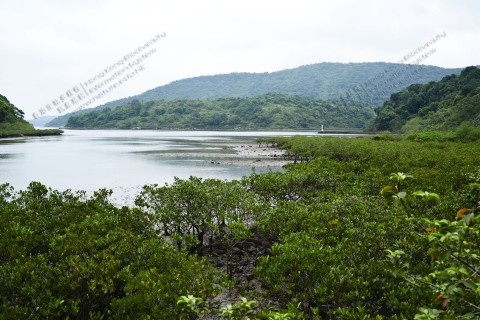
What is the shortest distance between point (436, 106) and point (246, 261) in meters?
93.9

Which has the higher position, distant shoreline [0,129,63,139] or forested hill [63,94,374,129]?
forested hill [63,94,374,129]

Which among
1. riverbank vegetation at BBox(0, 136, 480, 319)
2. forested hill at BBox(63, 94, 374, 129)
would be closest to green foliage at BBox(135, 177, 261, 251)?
riverbank vegetation at BBox(0, 136, 480, 319)

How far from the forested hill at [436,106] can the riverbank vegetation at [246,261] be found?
2324 inches

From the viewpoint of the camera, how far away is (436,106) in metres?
87.9

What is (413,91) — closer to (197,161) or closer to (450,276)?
(197,161)

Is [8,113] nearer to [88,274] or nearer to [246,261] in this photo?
[246,261]

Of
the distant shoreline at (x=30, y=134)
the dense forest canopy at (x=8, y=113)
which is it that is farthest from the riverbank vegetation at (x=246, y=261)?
the dense forest canopy at (x=8, y=113)

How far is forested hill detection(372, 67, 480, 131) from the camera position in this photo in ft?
206

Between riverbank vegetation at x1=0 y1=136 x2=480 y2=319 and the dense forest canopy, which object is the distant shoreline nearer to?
the dense forest canopy

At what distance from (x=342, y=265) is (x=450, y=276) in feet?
12.5

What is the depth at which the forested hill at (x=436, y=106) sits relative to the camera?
62.9 metres

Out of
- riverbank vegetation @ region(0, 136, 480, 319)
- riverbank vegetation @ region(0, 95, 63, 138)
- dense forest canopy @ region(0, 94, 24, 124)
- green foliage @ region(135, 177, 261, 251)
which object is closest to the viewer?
riverbank vegetation @ region(0, 136, 480, 319)

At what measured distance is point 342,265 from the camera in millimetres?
6480

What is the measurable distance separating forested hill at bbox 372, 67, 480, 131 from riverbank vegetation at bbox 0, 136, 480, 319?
59021 millimetres
